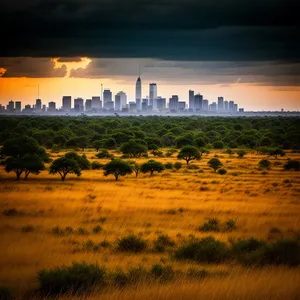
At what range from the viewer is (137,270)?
16141mm

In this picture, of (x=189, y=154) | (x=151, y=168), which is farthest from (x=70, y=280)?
(x=189, y=154)

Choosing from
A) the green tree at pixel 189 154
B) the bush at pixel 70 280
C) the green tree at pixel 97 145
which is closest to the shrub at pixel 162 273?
the bush at pixel 70 280

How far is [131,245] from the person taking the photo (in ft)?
67.1

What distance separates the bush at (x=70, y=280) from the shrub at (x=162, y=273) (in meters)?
1.81

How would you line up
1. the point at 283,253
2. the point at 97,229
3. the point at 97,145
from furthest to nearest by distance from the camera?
the point at 97,145
the point at 97,229
the point at 283,253

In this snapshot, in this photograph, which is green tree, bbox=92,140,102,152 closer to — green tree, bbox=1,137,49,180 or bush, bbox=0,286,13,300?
green tree, bbox=1,137,49,180

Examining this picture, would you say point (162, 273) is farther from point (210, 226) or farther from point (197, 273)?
point (210, 226)

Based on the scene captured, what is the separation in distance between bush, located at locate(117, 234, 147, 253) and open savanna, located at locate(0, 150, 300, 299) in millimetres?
290

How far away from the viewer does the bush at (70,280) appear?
46.0 feet

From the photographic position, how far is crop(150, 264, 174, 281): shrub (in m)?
15.6

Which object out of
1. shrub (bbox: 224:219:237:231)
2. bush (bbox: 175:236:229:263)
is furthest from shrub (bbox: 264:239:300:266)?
shrub (bbox: 224:219:237:231)

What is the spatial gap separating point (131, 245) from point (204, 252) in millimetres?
3202

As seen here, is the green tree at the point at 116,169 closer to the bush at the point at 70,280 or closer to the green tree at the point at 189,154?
the green tree at the point at 189,154

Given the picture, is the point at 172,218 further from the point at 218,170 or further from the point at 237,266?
the point at 218,170
